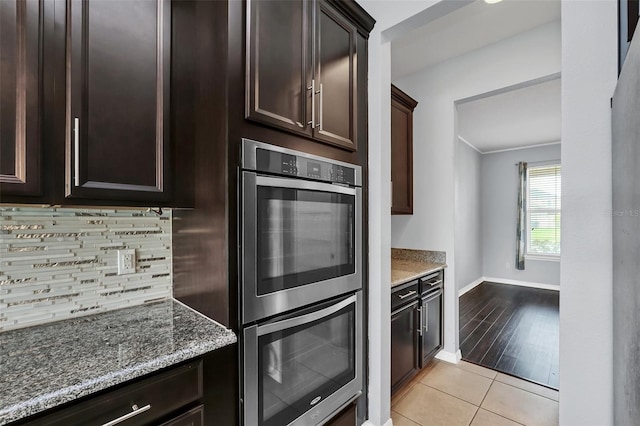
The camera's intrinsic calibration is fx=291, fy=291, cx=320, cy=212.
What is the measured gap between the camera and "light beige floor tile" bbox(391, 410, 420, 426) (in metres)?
1.95

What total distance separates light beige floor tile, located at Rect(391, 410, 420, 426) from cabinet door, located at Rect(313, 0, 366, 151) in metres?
1.83

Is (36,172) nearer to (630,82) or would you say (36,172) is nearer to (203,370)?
(203,370)

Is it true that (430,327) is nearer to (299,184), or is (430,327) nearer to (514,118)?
(299,184)

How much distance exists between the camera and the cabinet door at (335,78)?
1.46 m

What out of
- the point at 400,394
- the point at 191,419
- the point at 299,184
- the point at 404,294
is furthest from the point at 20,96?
the point at 400,394

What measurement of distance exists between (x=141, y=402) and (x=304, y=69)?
1.43m

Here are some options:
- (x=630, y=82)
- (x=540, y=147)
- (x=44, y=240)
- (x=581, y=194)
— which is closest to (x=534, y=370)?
(x=581, y=194)

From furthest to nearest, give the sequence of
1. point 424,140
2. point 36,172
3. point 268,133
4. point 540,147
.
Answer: point 540,147 < point 424,140 < point 268,133 < point 36,172

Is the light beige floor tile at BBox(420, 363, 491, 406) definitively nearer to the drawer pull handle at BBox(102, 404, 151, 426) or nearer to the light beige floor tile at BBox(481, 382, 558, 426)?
the light beige floor tile at BBox(481, 382, 558, 426)

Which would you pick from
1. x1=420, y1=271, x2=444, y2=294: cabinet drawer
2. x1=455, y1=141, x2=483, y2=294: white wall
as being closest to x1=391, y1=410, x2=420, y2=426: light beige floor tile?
x1=420, y1=271, x2=444, y2=294: cabinet drawer

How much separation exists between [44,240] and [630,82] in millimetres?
1978

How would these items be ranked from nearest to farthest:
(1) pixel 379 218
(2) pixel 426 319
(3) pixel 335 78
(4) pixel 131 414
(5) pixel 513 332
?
(4) pixel 131 414
(3) pixel 335 78
(1) pixel 379 218
(2) pixel 426 319
(5) pixel 513 332

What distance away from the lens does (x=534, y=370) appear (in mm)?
2598

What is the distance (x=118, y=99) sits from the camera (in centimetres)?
111
